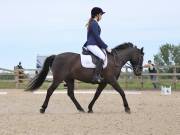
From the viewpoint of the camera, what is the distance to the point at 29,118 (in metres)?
12.1

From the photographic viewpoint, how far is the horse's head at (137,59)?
14.9 meters

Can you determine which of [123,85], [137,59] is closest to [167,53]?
[123,85]

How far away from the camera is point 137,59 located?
14.9 meters

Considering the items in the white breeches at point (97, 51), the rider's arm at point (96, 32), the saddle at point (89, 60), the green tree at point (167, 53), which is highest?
the green tree at point (167, 53)

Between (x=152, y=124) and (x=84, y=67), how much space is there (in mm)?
3464

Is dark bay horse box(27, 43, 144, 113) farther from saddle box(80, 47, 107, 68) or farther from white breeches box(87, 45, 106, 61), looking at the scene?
white breeches box(87, 45, 106, 61)

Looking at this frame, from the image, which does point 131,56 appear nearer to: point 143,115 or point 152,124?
point 143,115

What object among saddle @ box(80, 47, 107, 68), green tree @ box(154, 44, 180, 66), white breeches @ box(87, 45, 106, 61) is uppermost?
green tree @ box(154, 44, 180, 66)

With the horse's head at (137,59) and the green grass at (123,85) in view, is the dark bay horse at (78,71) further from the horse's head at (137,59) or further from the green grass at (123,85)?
the green grass at (123,85)

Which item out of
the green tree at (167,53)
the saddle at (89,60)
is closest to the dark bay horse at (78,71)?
the saddle at (89,60)

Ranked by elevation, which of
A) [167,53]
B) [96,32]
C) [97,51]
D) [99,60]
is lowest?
[99,60]

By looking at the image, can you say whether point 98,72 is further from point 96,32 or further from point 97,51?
point 96,32

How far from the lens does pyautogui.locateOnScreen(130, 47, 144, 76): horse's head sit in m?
14.9

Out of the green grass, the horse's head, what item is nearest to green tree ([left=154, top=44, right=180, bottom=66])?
the green grass
